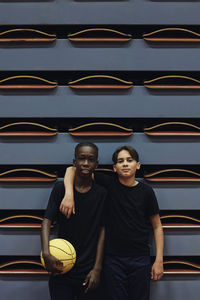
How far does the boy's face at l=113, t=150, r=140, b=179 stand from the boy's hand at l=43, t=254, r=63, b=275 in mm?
610

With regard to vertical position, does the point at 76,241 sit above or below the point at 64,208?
below

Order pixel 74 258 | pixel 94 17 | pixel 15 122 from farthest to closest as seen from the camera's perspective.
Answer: pixel 15 122, pixel 94 17, pixel 74 258

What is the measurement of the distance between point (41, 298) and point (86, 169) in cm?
94

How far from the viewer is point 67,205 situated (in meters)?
1.66

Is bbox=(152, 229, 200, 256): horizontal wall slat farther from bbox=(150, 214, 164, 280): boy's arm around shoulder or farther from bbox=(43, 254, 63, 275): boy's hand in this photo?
bbox=(43, 254, 63, 275): boy's hand

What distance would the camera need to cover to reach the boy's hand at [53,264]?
5.17ft

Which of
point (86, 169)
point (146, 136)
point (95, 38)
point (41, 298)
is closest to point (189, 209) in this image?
point (146, 136)

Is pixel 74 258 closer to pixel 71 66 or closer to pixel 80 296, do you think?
pixel 80 296

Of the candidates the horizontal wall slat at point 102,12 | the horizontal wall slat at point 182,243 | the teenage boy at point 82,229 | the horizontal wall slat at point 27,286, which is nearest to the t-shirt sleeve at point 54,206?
the teenage boy at point 82,229

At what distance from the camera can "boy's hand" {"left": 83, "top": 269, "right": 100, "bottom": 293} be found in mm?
1620

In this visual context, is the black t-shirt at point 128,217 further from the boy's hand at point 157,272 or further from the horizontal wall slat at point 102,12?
the horizontal wall slat at point 102,12

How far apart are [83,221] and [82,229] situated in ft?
0.15

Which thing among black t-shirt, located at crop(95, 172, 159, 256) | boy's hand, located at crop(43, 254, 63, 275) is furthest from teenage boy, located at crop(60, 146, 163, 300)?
boy's hand, located at crop(43, 254, 63, 275)

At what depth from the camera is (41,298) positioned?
1.91m
